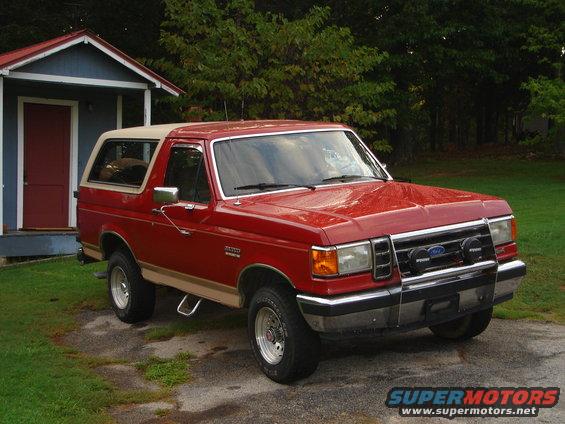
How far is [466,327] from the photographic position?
6602 millimetres

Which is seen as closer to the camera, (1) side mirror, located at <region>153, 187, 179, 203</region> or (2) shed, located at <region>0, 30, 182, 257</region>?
(1) side mirror, located at <region>153, 187, 179, 203</region>

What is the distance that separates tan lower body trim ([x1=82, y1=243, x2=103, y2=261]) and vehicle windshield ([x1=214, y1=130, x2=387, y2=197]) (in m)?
2.46

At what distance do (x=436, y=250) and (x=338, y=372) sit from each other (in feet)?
4.09

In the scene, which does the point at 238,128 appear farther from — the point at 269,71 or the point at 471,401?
the point at 269,71

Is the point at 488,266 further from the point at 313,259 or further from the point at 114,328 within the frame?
the point at 114,328

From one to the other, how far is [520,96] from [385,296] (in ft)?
124

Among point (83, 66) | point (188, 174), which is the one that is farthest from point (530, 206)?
point (188, 174)

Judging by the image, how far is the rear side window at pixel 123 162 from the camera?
7781mm

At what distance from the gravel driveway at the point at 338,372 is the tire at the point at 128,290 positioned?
A: 0.36 m

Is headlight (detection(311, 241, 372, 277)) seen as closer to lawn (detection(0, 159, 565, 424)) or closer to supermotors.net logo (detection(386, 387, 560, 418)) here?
supermotors.net logo (detection(386, 387, 560, 418))

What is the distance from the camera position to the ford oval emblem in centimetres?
560

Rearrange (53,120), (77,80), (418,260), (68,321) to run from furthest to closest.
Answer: (53,120)
(77,80)
(68,321)
(418,260)

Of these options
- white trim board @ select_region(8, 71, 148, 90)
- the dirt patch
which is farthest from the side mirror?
white trim board @ select_region(8, 71, 148, 90)

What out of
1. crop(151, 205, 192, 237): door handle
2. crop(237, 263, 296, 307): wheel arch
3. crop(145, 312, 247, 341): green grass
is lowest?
crop(145, 312, 247, 341): green grass
